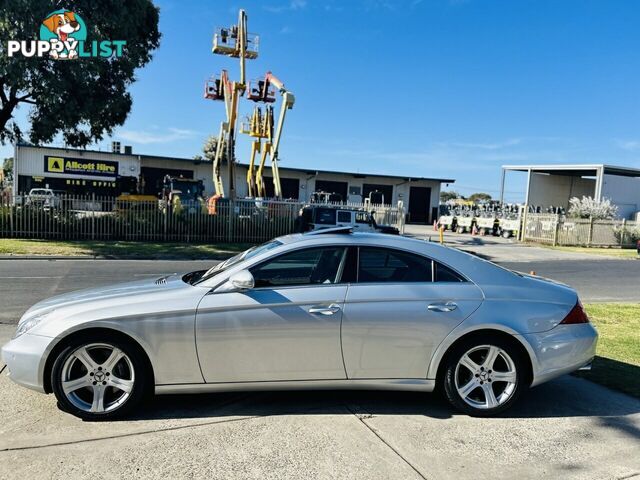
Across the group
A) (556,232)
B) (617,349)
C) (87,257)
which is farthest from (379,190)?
(617,349)

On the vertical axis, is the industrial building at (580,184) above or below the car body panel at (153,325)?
above

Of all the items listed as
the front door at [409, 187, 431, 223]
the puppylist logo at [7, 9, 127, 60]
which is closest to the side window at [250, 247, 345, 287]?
the puppylist logo at [7, 9, 127, 60]

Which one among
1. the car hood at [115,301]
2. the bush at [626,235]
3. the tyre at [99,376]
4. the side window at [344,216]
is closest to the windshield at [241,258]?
the car hood at [115,301]

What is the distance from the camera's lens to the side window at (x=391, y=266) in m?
4.02

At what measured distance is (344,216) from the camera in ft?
67.3

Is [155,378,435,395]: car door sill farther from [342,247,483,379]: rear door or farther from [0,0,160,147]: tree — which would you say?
[0,0,160,147]: tree

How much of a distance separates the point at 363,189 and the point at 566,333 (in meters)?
49.7

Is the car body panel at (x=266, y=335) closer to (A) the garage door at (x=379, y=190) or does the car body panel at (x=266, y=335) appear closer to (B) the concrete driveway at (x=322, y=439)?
(B) the concrete driveway at (x=322, y=439)

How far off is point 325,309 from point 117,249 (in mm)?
15867

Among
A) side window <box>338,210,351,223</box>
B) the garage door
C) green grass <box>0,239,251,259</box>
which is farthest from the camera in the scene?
the garage door

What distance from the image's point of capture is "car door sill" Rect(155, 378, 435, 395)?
3.73m

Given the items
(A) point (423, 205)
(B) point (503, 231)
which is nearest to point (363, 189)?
(A) point (423, 205)

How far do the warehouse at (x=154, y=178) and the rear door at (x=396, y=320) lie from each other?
2694cm

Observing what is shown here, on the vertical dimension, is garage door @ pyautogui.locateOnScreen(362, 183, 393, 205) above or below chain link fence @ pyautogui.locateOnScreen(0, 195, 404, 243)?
above
